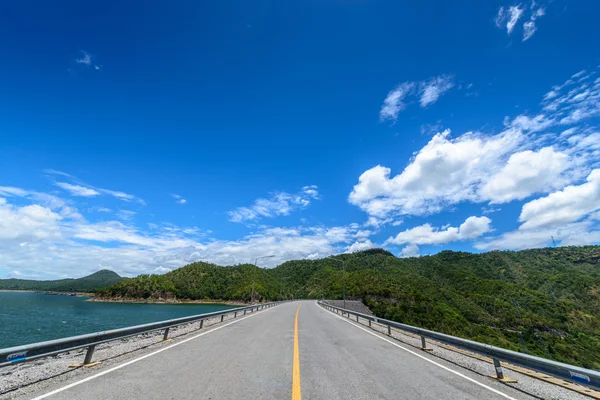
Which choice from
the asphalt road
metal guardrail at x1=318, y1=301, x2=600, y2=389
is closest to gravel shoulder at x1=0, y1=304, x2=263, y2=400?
the asphalt road

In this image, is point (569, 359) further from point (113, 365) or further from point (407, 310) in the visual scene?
point (113, 365)

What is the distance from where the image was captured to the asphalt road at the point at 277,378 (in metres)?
5.18

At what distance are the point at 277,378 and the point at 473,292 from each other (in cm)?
13508

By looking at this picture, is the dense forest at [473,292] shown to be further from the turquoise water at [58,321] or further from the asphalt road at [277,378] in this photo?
the turquoise water at [58,321]

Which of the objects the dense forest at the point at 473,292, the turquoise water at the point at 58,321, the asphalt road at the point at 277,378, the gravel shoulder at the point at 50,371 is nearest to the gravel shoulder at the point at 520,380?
the asphalt road at the point at 277,378

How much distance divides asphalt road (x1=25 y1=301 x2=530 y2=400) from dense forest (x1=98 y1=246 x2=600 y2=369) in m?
34.0

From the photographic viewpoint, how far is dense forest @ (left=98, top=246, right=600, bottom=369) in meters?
69.1

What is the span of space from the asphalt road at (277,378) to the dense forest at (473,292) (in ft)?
112

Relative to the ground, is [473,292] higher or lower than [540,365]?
higher

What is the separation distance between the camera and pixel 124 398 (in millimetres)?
4816

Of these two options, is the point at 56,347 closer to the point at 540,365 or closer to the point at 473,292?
the point at 540,365

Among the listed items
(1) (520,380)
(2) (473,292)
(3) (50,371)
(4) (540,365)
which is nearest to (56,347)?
(3) (50,371)

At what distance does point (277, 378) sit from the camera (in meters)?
6.17

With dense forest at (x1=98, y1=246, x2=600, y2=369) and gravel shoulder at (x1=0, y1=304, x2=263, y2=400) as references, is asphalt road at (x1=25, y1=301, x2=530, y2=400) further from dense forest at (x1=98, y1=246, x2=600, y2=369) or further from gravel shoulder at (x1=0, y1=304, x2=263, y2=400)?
dense forest at (x1=98, y1=246, x2=600, y2=369)
